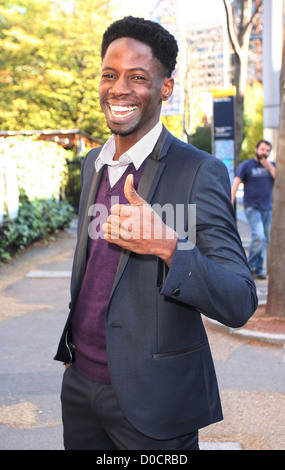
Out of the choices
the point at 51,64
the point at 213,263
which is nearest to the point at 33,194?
the point at 213,263

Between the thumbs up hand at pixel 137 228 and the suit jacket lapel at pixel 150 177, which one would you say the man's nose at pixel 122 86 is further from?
the thumbs up hand at pixel 137 228

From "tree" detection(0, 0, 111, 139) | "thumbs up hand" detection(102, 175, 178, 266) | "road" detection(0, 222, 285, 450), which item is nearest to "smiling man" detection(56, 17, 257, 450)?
"thumbs up hand" detection(102, 175, 178, 266)

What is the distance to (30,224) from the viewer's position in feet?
43.1

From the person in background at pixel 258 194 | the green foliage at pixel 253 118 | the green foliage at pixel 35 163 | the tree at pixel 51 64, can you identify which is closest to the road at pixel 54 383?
the person in background at pixel 258 194

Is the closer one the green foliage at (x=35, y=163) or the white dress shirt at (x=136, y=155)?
the white dress shirt at (x=136, y=155)

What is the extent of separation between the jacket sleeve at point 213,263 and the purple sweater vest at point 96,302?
0.91 feet

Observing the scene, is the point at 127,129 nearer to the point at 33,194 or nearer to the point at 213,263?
the point at 213,263

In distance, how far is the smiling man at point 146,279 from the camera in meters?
1.89

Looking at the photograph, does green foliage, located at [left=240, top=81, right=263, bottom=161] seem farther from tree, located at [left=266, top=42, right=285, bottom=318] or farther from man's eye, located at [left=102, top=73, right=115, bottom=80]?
man's eye, located at [left=102, top=73, right=115, bottom=80]

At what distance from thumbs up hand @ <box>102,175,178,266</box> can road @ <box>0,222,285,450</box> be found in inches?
106

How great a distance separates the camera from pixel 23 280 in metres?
10.3

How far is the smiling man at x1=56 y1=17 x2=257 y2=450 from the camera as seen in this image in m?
1.89

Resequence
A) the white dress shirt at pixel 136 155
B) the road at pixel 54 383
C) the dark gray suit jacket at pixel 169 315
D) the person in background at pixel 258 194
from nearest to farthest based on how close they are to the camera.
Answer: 1. the dark gray suit jacket at pixel 169 315
2. the white dress shirt at pixel 136 155
3. the road at pixel 54 383
4. the person in background at pixel 258 194
